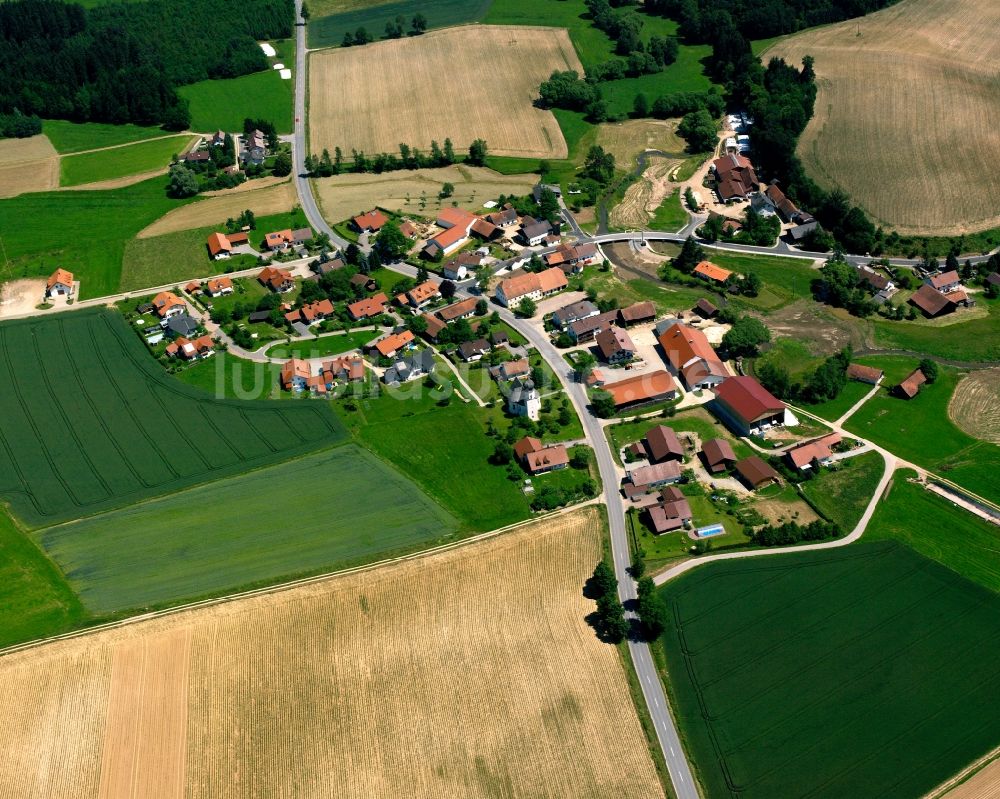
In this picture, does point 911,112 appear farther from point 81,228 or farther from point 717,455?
point 81,228

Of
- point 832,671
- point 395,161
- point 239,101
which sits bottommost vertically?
point 832,671

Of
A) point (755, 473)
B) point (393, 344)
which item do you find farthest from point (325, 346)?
point (755, 473)

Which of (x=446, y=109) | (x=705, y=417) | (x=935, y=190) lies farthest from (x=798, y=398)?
(x=446, y=109)

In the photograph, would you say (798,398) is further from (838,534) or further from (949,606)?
(949,606)

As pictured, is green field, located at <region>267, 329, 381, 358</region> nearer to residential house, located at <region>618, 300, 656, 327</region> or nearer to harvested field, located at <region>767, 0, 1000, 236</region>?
residential house, located at <region>618, 300, 656, 327</region>

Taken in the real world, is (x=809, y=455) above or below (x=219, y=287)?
below

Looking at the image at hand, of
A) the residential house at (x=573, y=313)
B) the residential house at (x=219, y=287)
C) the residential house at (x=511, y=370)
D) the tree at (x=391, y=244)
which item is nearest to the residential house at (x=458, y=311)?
the residential house at (x=573, y=313)

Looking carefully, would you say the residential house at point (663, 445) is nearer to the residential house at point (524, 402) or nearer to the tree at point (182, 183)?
the residential house at point (524, 402)
